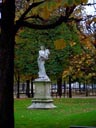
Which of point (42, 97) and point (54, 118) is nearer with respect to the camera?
point (54, 118)

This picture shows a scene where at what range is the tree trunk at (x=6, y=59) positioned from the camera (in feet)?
26.3

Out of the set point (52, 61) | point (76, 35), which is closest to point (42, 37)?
point (52, 61)

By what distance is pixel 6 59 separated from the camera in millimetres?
8023

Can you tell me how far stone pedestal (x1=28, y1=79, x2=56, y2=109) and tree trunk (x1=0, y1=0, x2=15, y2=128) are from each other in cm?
1765

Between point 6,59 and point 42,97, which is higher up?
point 6,59

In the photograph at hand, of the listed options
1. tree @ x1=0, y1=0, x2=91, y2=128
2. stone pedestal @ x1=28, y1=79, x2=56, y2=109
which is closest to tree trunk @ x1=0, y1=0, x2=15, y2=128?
tree @ x1=0, y1=0, x2=91, y2=128

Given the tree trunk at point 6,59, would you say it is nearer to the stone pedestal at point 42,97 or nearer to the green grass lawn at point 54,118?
the green grass lawn at point 54,118

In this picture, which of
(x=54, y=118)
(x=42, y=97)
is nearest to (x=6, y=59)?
(x=54, y=118)

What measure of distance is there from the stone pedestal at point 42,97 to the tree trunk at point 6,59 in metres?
17.7

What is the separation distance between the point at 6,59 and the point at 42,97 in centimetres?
1853

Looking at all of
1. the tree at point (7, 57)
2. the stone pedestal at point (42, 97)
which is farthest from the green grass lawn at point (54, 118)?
the tree at point (7, 57)

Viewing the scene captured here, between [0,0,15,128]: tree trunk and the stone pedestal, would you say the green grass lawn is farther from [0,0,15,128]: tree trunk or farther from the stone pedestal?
[0,0,15,128]: tree trunk

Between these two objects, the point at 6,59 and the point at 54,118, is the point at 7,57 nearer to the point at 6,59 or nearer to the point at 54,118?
the point at 6,59

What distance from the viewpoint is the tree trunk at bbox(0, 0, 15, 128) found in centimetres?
802
